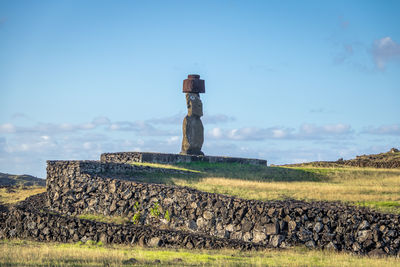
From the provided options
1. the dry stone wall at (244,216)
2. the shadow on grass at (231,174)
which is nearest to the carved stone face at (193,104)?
the shadow on grass at (231,174)

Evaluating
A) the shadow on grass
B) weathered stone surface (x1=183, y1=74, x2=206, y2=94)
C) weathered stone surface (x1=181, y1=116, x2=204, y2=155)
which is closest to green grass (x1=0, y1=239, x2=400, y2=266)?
the shadow on grass

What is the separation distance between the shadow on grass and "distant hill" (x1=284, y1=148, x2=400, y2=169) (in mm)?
9596

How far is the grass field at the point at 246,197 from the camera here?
17.5 meters

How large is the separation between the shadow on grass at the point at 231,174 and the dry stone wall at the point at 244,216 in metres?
4.10

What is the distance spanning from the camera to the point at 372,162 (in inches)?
1986

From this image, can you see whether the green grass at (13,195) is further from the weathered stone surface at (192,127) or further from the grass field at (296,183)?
the weathered stone surface at (192,127)

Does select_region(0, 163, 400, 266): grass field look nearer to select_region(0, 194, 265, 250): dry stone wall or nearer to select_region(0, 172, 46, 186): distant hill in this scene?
select_region(0, 194, 265, 250): dry stone wall

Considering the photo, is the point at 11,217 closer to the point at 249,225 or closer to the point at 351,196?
Result: the point at 249,225

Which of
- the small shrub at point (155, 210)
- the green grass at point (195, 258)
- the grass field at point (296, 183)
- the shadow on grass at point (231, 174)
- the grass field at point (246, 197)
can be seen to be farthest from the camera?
the shadow on grass at point (231, 174)

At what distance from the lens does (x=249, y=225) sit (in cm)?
2294

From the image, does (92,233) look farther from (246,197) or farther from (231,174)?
(231,174)

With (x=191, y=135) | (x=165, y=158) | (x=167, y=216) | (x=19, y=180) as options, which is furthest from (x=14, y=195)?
(x=19, y=180)

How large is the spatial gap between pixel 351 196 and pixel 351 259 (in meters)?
10.1

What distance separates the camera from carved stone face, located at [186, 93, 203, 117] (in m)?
46.7
